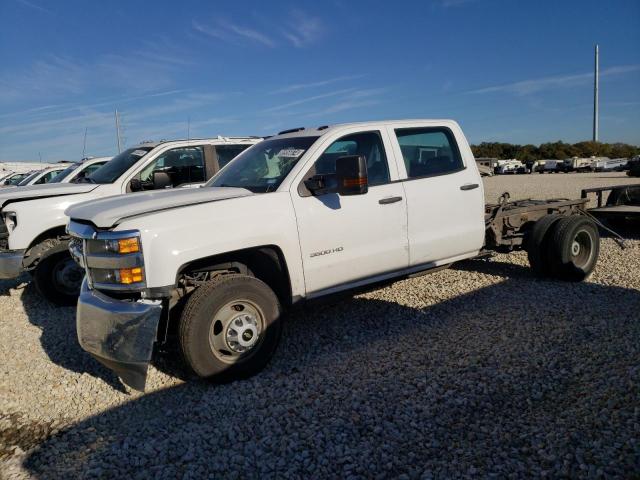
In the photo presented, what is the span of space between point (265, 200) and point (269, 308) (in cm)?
87

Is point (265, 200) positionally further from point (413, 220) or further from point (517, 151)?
point (517, 151)

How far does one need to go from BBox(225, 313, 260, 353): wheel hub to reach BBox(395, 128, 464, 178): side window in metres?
2.17

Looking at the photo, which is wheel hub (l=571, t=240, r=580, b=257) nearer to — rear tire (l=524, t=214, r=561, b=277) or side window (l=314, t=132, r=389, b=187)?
rear tire (l=524, t=214, r=561, b=277)

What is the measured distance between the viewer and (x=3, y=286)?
7969mm

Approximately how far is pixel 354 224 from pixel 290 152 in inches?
35.9

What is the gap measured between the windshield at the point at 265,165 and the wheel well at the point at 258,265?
56 centimetres

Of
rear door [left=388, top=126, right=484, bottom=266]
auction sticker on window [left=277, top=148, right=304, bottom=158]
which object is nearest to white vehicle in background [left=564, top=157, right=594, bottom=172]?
rear door [left=388, top=126, right=484, bottom=266]

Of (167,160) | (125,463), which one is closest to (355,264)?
(125,463)

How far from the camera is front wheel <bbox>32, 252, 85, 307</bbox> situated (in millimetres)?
6402

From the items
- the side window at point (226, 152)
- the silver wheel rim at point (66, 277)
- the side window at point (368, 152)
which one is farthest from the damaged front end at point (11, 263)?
the side window at point (368, 152)

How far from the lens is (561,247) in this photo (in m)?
6.14

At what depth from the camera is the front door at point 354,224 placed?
14.2 feet

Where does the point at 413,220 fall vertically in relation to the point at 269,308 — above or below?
above

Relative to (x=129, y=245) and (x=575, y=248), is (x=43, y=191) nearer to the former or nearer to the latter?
(x=129, y=245)
